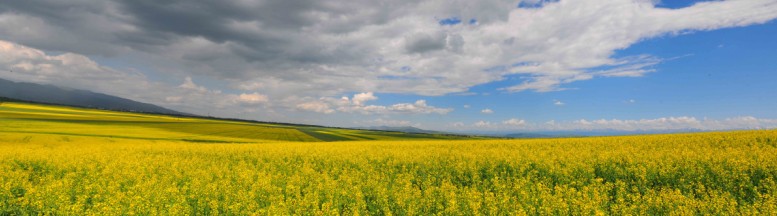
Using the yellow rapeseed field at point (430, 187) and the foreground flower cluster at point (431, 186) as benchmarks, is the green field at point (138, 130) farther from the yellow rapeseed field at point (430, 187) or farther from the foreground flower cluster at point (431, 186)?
the foreground flower cluster at point (431, 186)

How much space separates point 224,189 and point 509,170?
11361mm

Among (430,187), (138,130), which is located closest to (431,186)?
(430,187)

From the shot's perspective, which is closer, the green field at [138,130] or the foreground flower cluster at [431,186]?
the foreground flower cluster at [431,186]

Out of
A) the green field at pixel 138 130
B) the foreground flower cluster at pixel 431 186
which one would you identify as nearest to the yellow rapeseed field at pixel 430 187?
the foreground flower cluster at pixel 431 186

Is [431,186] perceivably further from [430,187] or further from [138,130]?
[138,130]

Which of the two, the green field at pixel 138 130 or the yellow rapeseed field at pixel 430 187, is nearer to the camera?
the yellow rapeseed field at pixel 430 187

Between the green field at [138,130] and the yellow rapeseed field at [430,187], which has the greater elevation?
the yellow rapeseed field at [430,187]

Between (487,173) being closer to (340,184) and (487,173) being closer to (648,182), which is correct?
(648,182)

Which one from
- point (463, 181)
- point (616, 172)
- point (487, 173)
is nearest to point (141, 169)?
point (463, 181)

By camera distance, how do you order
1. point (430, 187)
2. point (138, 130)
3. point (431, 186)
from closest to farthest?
point (430, 187), point (431, 186), point (138, 130)

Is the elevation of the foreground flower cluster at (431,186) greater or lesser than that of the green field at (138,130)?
greater

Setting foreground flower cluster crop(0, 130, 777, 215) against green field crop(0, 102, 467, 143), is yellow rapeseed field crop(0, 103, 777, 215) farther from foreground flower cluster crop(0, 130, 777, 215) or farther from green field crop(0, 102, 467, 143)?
green field crop(0, 102, 467, 143)

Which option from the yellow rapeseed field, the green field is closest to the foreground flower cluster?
the yellow rapeseed field

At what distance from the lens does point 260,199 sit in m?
9.66
